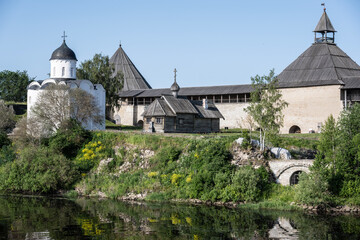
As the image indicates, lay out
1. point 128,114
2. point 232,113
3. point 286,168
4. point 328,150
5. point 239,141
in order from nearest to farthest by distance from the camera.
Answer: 1. point 328,150
2. point 286,168
3. point 239,141
4. point 232,113
5. point 128,114

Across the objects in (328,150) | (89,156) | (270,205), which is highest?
(328,150)

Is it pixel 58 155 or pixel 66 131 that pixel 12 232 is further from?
pixel 66 131

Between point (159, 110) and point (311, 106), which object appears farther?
point (311, 106)

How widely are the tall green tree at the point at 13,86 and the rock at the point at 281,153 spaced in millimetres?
38998

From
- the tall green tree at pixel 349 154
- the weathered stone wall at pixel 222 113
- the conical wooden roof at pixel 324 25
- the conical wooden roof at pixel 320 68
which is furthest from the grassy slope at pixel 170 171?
the conical wooden roof at pixel 324 25

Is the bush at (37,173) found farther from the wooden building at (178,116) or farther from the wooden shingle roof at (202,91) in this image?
the wooden shingle roof at (202,91)

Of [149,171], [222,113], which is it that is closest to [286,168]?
[149,171]

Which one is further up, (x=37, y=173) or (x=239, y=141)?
(x=239, y=141)

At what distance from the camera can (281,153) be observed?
2797 cm

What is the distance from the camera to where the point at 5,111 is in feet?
131

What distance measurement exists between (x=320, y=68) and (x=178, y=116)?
518 inches

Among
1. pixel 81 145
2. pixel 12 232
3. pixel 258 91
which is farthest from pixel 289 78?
pixel 12 232

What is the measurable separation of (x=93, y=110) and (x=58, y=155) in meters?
7.01

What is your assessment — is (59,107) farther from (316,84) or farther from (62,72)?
(316,84)
